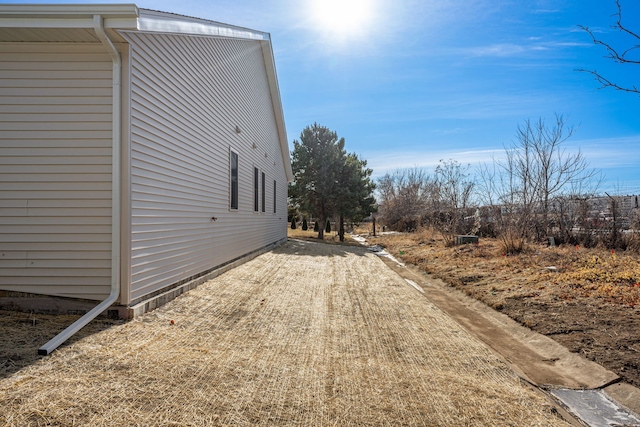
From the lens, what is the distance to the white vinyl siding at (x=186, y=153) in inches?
177

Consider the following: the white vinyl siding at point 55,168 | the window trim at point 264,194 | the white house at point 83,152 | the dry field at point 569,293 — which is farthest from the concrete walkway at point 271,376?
the window trim at point 264,194

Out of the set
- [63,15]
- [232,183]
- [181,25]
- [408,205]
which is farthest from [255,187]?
[408,205]

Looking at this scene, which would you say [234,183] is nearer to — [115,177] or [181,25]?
[181,25]

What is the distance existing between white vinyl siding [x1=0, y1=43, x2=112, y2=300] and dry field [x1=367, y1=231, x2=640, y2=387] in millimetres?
5486

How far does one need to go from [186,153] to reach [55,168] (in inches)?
79.9

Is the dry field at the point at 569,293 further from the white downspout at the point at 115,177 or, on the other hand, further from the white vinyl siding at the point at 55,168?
the white vinyl siding at the point at 55,168

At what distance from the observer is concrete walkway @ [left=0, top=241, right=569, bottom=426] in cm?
247

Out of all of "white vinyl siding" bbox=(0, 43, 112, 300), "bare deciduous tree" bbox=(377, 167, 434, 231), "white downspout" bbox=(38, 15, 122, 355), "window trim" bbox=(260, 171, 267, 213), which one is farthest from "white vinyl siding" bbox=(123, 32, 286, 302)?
"bare deciduous tree" bbox=(377, 167, 434, 231)

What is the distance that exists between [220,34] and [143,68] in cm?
311

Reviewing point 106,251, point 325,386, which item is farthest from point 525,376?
point 106,251

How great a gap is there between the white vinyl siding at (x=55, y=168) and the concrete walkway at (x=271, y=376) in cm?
107

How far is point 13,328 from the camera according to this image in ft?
11.7

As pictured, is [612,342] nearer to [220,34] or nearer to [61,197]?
[61,197]

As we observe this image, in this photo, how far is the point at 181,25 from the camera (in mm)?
5363
